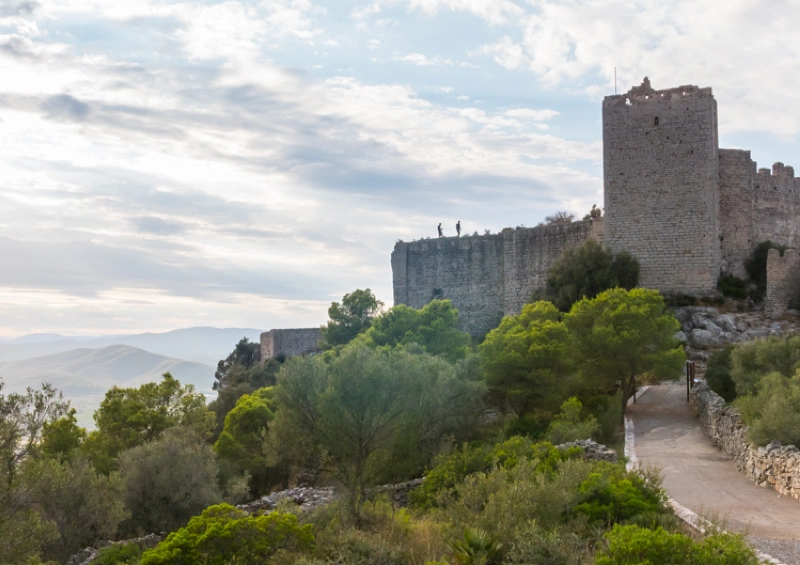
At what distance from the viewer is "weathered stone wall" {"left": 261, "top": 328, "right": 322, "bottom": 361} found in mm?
42062

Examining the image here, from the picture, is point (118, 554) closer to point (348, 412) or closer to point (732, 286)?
point (348, 412)

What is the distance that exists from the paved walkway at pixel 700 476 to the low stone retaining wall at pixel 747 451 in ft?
0.56

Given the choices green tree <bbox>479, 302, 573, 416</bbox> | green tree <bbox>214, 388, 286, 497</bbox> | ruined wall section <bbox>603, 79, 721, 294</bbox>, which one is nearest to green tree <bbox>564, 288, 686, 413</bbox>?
green tree <bbox>479, 302, 573, 416</bbox>

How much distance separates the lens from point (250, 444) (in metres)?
26.0

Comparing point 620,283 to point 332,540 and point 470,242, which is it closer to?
point 470,242

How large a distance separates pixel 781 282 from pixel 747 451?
14.2m

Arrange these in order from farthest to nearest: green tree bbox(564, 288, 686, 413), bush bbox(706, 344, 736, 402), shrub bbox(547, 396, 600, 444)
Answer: green tree bbox(564, 288, 686, 413) < bush bbox(706, 344, 736, 402) < shrub bbox(547, 396, 600, 444)

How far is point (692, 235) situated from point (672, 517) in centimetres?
1927

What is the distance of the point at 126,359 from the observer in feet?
524

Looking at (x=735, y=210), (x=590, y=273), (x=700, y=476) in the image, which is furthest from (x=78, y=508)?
(x=735, y=210)

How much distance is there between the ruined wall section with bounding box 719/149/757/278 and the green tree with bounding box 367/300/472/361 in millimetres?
10026

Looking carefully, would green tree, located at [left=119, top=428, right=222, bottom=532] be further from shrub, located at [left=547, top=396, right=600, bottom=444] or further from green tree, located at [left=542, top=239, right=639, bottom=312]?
green tree, located at [left=542, top=239, right=639, bottom=312]

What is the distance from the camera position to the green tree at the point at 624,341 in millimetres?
21547

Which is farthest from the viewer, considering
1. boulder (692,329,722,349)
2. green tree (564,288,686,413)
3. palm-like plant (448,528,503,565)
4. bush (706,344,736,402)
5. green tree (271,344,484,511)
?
boulder (692,329,722,349)
